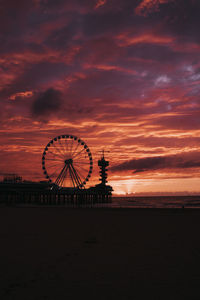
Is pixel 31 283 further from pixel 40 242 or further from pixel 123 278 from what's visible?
pixel 40 242

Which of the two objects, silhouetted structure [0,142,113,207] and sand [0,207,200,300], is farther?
silhouetted structure [0,142,113,207]

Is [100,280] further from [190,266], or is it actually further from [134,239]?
[134,239]

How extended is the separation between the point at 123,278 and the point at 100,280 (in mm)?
573

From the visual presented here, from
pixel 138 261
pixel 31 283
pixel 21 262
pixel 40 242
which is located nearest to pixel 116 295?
pixel 31 283

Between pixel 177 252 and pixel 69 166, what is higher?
pixel 69 166

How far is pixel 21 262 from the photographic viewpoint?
8.09 metres

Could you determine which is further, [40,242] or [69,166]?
[69,166]

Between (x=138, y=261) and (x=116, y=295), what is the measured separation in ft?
9.28

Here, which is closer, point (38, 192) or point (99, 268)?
point (99, 268)

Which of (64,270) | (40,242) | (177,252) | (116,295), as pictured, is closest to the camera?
(116,295)

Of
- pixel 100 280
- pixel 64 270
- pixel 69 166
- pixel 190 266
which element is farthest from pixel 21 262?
pixel 69 166

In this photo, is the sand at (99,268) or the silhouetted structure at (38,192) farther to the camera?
the silhouetted structure at (38,192)

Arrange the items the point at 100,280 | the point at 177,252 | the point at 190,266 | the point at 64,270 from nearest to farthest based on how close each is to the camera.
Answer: the point at 100,280 → the point at 64,270 → the point at 190,266 → the point at 177,252

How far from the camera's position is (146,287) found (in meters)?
A: 6.01
